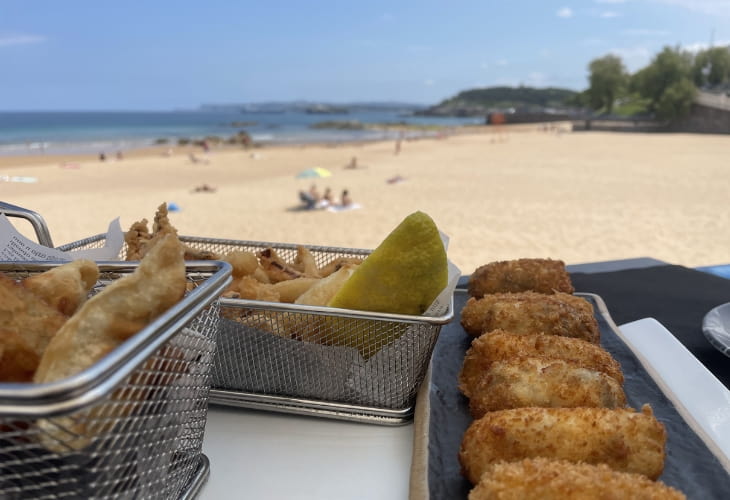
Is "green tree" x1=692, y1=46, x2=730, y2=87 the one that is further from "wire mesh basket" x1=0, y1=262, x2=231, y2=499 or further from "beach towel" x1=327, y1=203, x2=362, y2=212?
"wire mesh basket" x1=0, y1=262, x2=231, y2=499

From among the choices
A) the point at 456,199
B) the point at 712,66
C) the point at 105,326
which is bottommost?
the point at 456,199

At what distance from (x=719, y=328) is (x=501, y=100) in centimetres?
13570

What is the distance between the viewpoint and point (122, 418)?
0.87 metres

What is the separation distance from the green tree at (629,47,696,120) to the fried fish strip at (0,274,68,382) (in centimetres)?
5684

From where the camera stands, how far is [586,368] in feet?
5.29

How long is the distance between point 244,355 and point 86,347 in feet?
2.44

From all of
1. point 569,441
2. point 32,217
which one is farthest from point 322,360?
point 32,217

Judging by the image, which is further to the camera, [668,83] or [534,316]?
[668,83]

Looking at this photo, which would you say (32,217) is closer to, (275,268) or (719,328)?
(275,268)

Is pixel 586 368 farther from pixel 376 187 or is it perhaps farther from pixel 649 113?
pixel 649 113

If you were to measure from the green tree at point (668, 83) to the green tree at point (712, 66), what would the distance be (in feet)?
9.22

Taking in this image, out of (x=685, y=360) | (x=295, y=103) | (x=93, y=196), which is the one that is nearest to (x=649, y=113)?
(x=93, y=196)

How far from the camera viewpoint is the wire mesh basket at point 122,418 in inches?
27.4

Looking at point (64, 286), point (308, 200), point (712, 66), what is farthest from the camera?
point (712, 66)
